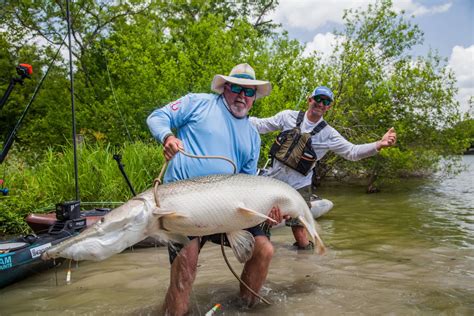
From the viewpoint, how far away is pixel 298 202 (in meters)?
3.44

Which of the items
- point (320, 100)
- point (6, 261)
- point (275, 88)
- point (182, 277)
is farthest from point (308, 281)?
point (275, 88)

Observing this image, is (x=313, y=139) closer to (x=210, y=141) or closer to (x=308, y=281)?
(x=308, y=281)

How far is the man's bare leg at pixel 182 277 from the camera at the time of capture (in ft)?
10.8

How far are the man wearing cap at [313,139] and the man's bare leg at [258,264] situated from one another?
237 cm

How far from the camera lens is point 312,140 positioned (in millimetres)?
5965

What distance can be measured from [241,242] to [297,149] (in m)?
2.88

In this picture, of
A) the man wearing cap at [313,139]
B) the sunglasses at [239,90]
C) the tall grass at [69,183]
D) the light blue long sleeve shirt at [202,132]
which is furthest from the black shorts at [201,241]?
the tall grass at [69,183]

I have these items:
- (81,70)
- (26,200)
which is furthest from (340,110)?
(81,70)

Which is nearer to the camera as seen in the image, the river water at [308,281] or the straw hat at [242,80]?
the straw hat at [242,80]

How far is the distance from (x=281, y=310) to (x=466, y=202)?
1090cm

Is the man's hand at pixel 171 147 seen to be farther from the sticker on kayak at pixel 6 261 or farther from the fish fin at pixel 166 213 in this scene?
the sticker on kayak at pixel 6 261

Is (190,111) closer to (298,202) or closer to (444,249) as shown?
(298,202)

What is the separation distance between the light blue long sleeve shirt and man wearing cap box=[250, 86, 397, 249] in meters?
2.34

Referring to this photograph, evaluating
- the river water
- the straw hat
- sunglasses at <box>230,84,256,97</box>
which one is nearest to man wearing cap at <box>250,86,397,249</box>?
the river water
